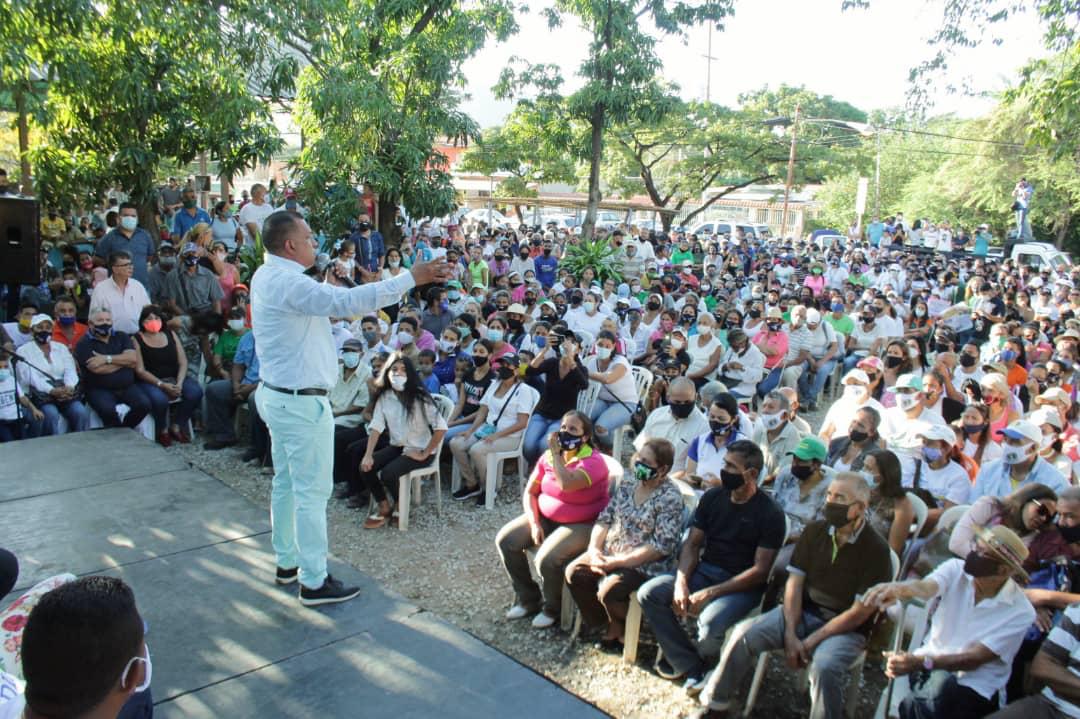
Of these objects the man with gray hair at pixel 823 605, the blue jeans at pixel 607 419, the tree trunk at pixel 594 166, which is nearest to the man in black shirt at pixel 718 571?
the man with gray hair at pixel 823 605

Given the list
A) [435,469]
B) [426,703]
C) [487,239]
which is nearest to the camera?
[426,703]

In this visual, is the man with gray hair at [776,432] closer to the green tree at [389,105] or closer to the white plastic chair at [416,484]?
the white plastic chair at [416,484]

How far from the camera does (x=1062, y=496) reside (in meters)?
3.61

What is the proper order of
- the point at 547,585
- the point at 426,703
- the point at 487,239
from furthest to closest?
the point at 487,239 → the point at 547,585 → the point at 426,703

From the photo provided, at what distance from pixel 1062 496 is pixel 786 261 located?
15298mm

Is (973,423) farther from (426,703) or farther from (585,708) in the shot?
(426,703)

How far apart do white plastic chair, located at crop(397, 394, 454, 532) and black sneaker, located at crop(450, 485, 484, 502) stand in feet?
0.42

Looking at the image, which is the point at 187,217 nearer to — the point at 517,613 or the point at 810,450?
the point at 517,613

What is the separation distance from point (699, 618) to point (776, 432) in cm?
207

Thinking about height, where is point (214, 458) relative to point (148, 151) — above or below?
below

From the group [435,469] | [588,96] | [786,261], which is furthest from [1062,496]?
[786,261]

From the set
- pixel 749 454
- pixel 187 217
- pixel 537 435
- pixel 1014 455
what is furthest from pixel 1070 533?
pixel 187 217

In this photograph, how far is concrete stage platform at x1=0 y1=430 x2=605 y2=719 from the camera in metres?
3.29

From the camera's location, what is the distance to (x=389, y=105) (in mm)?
9867
